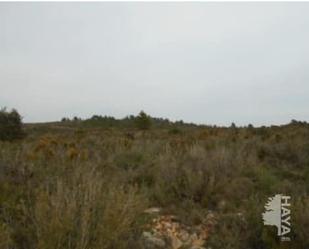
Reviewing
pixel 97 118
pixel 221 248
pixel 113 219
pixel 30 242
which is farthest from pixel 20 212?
pixel 97 118

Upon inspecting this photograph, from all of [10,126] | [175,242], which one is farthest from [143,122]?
[175,242]

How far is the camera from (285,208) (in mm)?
4688


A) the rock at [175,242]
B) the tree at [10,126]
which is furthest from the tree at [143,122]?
the rock at [175,242]

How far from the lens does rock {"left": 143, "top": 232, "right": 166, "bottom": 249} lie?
4.33 meters

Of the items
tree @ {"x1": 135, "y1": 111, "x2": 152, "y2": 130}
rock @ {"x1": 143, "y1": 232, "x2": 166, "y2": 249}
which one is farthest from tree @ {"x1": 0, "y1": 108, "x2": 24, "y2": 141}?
rock @ {"x1": 143, "y1": 232, "x2": 166, "y2": 249}

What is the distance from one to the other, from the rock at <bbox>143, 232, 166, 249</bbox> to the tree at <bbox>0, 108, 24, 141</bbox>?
608 inches

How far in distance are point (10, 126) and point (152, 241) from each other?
16.6m

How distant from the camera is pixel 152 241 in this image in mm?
4445

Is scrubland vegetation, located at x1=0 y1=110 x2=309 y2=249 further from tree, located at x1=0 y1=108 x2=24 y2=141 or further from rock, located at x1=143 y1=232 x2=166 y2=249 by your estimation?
tree, located at x1=0 y1=108 x2=24 y2=141

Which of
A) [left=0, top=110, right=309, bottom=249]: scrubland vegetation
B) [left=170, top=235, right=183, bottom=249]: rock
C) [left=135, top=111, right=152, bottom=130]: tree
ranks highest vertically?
[left=135, top=111, right=152, bottom=130]: tree

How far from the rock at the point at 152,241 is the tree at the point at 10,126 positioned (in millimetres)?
15441

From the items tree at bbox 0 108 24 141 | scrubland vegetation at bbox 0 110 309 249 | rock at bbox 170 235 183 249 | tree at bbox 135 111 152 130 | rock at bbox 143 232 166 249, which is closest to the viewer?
scrubland vegetation at bbox 0 110 309 249

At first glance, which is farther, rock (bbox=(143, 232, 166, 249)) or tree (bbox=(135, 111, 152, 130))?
tree (bbox=(135, 111, 152, 130))

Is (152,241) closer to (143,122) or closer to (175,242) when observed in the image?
(175,242)
